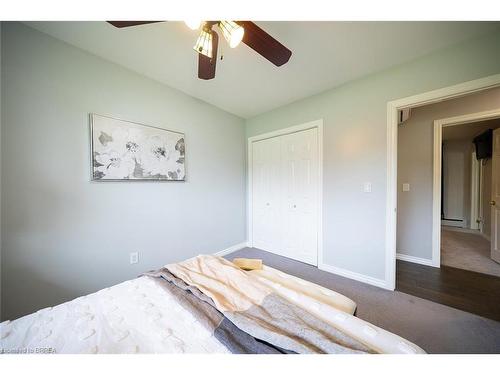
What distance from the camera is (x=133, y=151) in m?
1.81

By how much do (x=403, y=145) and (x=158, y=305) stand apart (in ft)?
11.4

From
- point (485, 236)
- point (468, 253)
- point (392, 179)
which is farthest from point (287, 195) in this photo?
point (485, 236)

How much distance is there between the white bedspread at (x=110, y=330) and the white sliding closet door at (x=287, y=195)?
2002 millimetres

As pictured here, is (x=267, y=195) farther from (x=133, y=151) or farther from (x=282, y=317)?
(x=282, y=317)

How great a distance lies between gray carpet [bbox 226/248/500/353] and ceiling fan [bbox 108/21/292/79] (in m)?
2.07

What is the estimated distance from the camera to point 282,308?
813mm

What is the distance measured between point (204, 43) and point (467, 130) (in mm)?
5118

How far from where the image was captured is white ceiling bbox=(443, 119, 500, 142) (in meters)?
3.14

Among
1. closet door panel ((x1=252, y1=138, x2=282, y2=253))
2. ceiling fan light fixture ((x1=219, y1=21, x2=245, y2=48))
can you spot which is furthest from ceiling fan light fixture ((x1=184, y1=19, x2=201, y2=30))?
closet door panel ((x1=252, y1=138, x2=282, y2=253))

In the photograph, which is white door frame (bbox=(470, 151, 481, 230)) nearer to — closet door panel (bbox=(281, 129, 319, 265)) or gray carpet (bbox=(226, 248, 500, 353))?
gray carpet (bbox=(226, 248, 500, 353))

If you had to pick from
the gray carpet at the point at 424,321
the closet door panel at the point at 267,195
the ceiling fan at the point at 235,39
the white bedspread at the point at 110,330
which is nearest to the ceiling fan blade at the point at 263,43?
the ceiling fan at the point at 235,39
